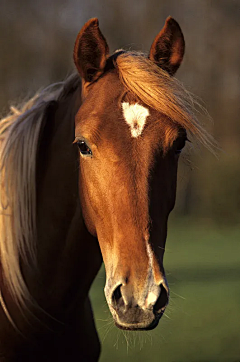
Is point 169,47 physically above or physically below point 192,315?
above

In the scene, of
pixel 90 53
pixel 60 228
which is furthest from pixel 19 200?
pixel 90 53

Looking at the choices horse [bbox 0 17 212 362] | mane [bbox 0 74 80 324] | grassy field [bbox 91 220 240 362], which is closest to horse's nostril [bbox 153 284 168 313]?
horse [bbox 0 17 212 362]

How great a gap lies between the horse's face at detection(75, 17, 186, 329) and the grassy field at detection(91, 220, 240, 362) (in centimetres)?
41

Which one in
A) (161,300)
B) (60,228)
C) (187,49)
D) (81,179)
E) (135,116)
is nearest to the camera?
(161,300)

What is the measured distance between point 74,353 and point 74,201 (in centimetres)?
72

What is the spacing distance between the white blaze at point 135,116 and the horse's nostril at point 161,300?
1.95 ft

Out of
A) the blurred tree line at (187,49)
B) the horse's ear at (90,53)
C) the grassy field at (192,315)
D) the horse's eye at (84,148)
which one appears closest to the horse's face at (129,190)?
the horse's eye at (84,148)

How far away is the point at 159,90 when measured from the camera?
1935 mm

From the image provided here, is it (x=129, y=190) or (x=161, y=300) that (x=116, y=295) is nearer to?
(x=161, y=300)

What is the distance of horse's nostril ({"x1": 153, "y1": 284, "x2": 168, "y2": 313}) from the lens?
1670 millimetres

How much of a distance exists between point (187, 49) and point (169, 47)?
14.9 metres

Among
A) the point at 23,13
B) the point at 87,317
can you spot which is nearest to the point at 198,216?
the point at 23,13

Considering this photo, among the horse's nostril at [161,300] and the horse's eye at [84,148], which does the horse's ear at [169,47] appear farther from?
the horse's nostril at [161,300]

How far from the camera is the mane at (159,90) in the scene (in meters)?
1.92
